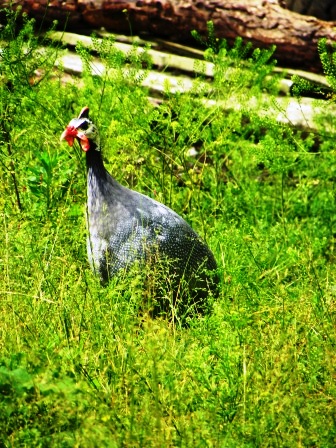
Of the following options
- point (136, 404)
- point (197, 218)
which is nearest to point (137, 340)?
point (136, 404)

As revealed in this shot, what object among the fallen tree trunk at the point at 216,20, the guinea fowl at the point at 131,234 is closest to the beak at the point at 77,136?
the guinea fowl at the point at 131,234

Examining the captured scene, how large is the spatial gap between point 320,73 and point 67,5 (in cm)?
213

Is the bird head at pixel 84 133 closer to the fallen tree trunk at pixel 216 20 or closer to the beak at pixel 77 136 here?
the beak at pixel 77 136

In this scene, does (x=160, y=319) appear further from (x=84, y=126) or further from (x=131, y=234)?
(x=84, y=126)

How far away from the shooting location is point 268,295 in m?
4.08

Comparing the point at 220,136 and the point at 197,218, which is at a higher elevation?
the point at 220,136

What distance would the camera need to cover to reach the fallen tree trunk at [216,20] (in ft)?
21.8

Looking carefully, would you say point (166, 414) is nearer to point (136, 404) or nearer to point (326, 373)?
point (136, 404)

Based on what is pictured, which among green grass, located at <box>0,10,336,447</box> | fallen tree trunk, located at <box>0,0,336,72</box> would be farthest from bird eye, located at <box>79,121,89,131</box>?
fallen tree trunk, located at <box>0,0,336,72</box>

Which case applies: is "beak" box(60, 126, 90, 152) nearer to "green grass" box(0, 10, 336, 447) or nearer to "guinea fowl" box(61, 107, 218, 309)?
"guinea fowl" box(61, 107, 218, 309)

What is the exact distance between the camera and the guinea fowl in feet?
13.5

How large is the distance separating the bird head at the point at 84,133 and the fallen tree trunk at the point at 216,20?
2.41 m

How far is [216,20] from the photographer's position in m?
6.72

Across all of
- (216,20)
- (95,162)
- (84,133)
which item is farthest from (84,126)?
(216,20)
